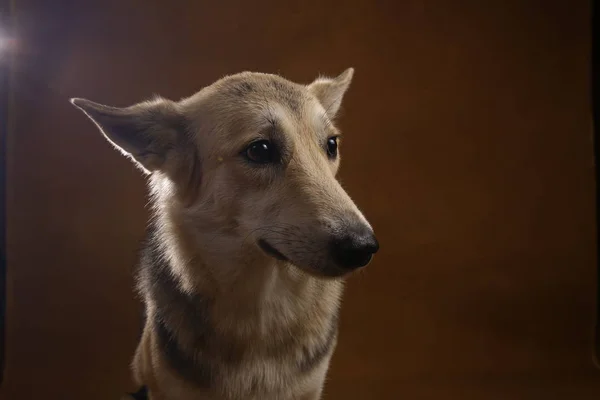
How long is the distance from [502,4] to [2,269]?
1.96 meters

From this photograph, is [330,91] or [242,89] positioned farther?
[330,91]

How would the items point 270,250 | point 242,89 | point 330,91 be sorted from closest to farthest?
point 270,250
point 242,89
point 330,91

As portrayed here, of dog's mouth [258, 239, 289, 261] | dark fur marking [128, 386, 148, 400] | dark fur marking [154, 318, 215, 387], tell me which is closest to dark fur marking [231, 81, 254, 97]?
dog's mouth [258, 239, 289, 261]

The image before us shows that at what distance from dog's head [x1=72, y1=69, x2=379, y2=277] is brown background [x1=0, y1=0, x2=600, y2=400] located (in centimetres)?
43

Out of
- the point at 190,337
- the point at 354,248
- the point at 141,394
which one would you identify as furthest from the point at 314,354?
the point at 141,394

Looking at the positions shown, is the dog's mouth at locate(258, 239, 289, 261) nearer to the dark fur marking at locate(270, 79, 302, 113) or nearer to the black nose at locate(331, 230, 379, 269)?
the black nose at locate(331, 230, 379, 269)

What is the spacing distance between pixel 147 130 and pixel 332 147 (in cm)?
47

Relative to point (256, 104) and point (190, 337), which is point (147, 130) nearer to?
point (256, 104)

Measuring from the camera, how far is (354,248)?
1.02 m

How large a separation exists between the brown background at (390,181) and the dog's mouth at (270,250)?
662 millimetres

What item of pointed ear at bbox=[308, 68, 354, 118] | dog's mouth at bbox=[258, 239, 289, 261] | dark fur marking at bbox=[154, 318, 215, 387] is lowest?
dark fur marking at bbox=[154, 318, 215, 387]

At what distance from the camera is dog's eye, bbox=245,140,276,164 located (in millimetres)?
1217

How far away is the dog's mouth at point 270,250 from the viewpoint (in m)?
1.18

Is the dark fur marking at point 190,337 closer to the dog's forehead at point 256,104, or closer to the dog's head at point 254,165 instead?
the dog's head at point 254,165
